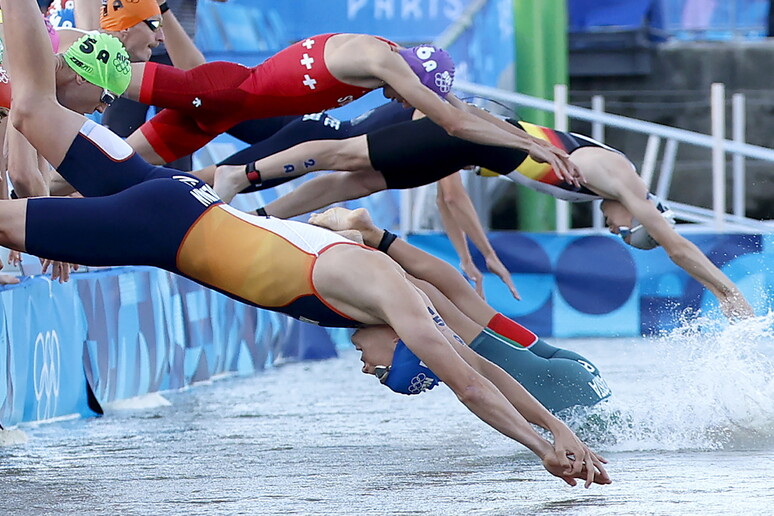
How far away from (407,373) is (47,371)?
3.00m

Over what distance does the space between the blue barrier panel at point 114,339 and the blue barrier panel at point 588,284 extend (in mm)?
2524

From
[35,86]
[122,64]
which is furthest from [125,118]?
[35,86]

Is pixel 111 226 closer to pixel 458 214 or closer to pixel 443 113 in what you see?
pixel 443 113

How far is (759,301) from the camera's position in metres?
11.7

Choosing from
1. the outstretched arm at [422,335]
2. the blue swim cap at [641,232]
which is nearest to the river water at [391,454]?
the outstretched arm at [422,335]

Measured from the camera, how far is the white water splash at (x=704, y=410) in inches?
247

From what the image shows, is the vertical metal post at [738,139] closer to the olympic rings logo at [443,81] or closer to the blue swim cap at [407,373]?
the olympic rings logo at [443,81]

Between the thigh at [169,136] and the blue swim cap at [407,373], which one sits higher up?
the thigh at [169,136]

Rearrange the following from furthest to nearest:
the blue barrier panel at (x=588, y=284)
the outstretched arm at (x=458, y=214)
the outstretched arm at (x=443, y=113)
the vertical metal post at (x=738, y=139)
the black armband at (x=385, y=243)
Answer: the blue barrier panel at (x=588, y=284) → the vertical metal post at (x=738, y=139) → the outstretched arm at (x=458, y=214) → the black armband at (x=385, y=243) → the outstretched arm at (x=443, y=113)

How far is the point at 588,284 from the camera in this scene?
12680mm

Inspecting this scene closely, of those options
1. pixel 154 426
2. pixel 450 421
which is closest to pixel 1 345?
pixel 154 426

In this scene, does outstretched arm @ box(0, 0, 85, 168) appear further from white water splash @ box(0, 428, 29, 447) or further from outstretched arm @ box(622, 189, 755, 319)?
outstretched arm @ box(622, 189, 755, 319)

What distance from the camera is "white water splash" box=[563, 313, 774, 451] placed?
628cm

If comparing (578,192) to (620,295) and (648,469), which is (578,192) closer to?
(648,469)
